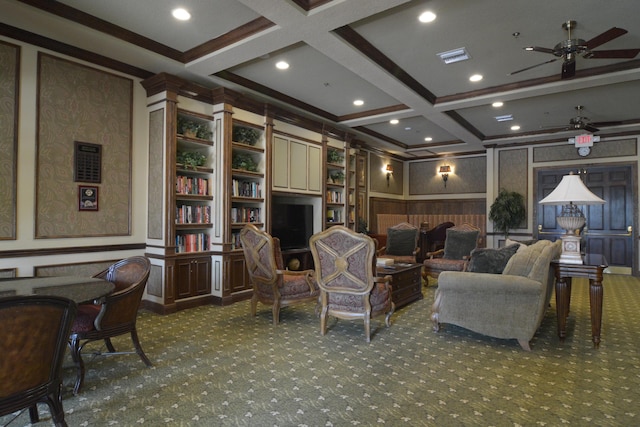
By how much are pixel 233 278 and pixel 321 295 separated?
76.5 inches

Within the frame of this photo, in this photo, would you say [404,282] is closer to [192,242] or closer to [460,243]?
[460,243]

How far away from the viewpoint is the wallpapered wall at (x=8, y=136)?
12.3ft

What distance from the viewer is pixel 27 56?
3.92 metres

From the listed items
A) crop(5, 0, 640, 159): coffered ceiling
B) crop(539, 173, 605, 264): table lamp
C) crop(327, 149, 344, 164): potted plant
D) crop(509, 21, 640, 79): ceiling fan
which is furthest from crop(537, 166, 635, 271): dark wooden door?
crop(509, 21, 640, 79): ceiling fan

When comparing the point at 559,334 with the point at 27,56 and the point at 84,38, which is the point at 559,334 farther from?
the point at 27,56

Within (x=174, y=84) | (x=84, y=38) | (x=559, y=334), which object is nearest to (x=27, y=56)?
(x=84, y=38)

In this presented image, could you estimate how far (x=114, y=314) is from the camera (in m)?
2.81

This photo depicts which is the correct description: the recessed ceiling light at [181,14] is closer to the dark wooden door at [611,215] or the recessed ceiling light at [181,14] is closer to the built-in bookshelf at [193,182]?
the built-in bookshelf at [193,182]

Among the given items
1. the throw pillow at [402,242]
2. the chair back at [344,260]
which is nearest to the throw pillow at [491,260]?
the chair back at [344,260]

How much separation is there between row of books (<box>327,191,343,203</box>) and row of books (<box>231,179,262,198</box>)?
196cm

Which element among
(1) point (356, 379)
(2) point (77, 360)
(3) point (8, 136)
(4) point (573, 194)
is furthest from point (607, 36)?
(3) point (8, 136)

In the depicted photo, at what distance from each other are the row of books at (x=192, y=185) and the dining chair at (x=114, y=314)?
197 centimetres

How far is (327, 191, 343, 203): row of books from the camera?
7.65 m

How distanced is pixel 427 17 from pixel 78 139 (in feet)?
13.3
